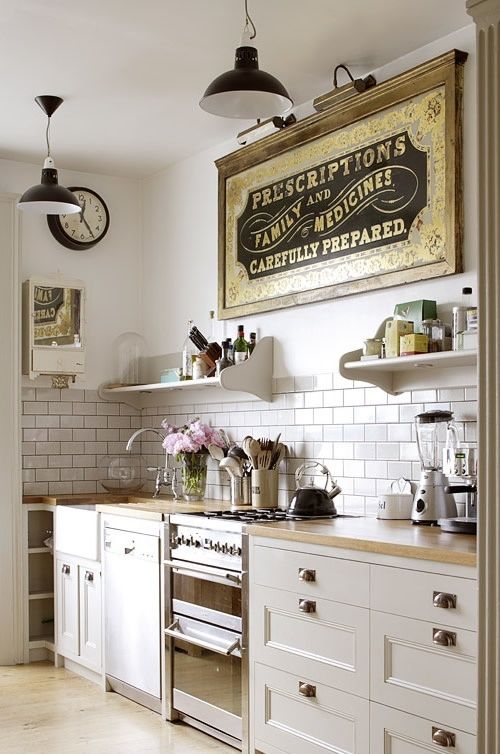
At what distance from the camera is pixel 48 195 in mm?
4711

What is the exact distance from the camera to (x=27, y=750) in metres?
3.97

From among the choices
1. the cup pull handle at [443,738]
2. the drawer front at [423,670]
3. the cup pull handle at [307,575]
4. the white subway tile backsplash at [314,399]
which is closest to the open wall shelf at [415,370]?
the white subway tile backsplash at [314,399]

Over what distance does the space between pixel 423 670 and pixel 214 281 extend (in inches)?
117

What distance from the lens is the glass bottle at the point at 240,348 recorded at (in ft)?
16.0

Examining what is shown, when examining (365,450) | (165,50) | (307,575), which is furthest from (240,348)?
(307,575)

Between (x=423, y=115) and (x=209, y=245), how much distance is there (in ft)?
5.96

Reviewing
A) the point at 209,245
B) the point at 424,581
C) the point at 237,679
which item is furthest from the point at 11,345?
the point at 424,581

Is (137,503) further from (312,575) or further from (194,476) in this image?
(312,575)

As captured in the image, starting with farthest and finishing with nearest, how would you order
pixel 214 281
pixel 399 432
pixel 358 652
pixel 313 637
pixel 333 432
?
pixel 214 281 → pixel 333 432 → pixel 399 432 → pixel 313 637 → pixel 358 652

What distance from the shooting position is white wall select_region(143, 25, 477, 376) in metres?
3.83

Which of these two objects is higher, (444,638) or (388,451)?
(388,451)

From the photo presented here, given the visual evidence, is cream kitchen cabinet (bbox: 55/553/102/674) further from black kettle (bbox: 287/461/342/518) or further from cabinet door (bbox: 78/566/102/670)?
black kettle (bbox: 287/461/342/518)

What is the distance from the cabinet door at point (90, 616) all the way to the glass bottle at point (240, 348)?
4.28 feet

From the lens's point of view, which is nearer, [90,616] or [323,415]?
[323,415]
